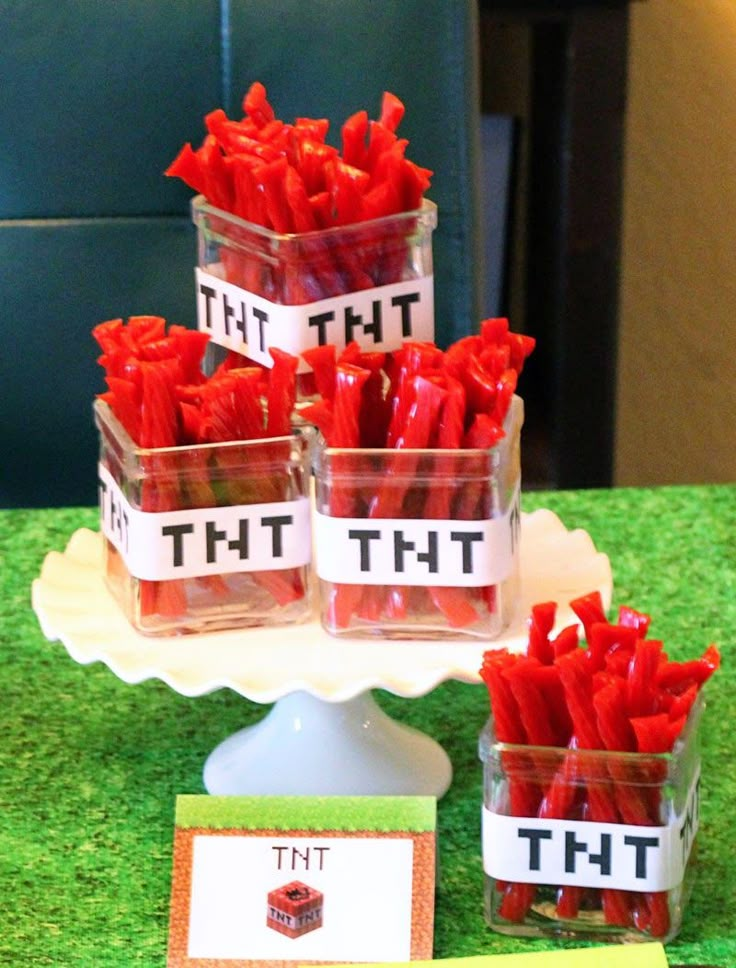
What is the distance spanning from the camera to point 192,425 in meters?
0.87

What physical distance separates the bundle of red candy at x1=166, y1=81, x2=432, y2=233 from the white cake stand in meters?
0.25

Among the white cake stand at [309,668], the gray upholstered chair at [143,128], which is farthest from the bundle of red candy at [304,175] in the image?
the gray upholstered chair at [143,128]

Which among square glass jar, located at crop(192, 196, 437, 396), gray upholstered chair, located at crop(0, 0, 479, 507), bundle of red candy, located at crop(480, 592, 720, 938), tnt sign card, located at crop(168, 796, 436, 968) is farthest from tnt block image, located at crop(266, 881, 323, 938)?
gray upholstered chair, located at crop(0, 0, 479, 507)

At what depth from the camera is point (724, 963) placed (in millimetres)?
810

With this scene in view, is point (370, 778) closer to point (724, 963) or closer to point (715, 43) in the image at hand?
point (724, 963)

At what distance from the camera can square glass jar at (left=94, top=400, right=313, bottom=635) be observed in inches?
34.1

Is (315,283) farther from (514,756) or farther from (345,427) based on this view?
(514,756)

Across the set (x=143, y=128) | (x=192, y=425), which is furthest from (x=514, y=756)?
(x=143, y=128)

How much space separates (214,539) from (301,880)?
0.20 metres

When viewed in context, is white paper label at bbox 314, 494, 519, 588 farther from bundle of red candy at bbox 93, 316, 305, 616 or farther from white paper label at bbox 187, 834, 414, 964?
white paper label at bbox 187, 834, 414, 964

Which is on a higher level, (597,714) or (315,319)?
(315,319)

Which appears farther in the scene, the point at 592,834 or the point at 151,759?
the point at 151,759

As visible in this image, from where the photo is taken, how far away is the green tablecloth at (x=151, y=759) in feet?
2.81

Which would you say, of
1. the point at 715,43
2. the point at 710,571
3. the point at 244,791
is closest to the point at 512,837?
the point at 244,791
